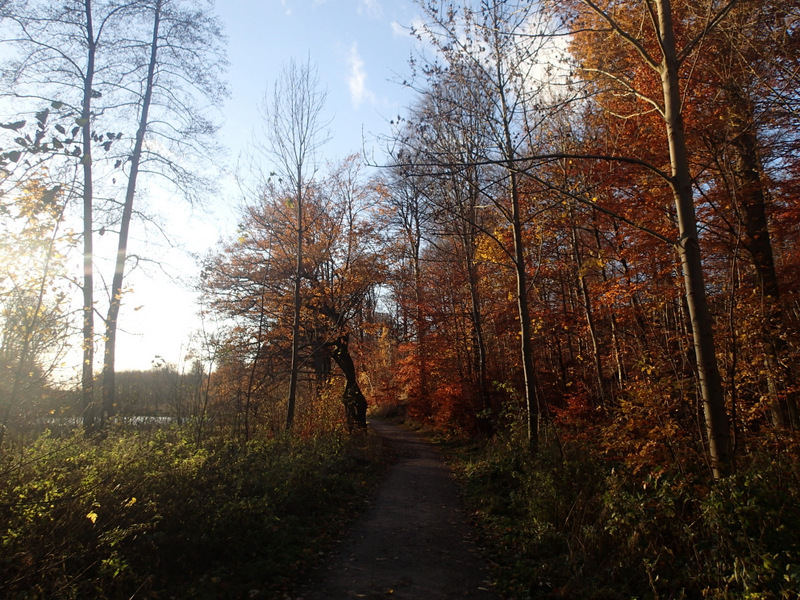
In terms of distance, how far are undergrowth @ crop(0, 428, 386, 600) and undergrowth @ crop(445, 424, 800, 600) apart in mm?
2678

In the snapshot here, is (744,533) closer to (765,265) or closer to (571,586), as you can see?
(571,586)

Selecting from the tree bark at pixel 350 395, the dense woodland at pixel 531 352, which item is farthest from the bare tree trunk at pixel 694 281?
the tree bark at pixel 350 395

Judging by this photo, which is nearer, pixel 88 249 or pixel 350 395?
pixel 88 249

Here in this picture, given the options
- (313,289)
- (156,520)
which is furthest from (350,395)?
(156,520)

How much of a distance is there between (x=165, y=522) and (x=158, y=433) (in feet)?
10.1

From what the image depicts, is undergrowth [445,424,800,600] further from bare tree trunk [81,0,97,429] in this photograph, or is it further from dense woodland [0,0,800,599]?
bare tree trunk [81,0,97,429]

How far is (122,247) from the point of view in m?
11.5

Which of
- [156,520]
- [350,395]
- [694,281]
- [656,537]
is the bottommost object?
[656,537]

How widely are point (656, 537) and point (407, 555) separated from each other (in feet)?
9.22

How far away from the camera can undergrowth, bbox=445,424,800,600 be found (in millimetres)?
3793

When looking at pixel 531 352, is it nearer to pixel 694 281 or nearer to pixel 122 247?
pixel 694 281

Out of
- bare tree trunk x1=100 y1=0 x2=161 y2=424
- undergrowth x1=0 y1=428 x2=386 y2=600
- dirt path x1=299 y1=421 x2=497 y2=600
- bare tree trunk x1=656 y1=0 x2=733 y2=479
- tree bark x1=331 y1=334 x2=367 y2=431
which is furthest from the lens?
tree bark x1=331 y1=334 x2=367 y2=431

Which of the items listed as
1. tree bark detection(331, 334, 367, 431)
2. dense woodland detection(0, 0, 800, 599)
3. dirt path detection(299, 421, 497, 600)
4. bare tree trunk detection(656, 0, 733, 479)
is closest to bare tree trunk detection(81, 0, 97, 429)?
dense woodland detection(0, 0, 800, 599)

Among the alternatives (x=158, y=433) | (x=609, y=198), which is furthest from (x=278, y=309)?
(x=609, y=198)
